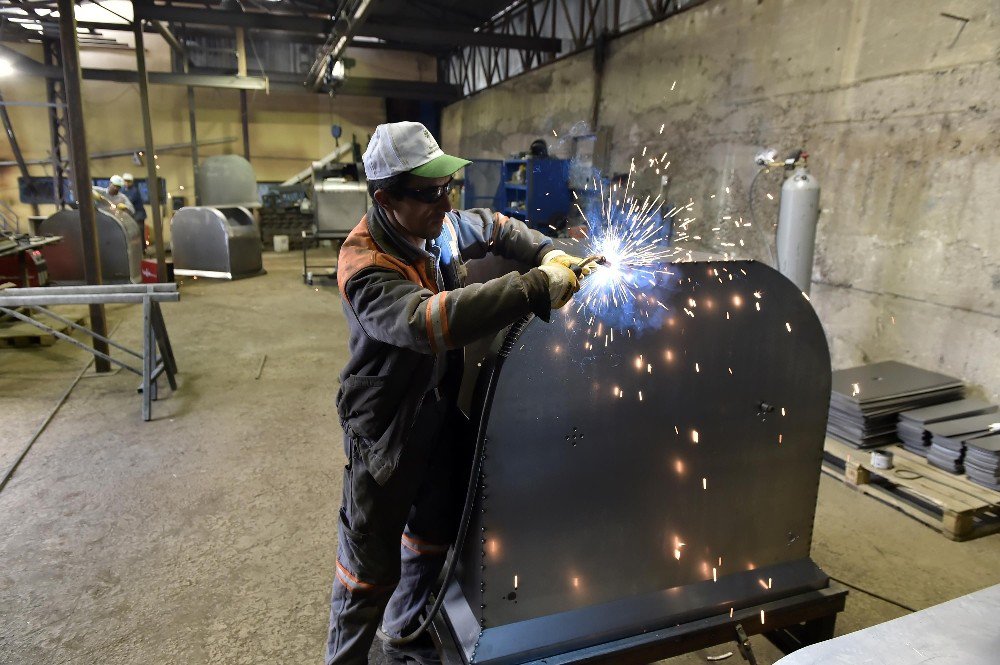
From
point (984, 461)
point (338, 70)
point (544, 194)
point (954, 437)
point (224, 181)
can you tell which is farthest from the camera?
point (224, 181)

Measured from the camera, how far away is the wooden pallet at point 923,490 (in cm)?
279

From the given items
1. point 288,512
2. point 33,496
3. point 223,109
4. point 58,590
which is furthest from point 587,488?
point 223,109

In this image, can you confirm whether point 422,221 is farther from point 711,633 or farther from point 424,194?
point 711,633

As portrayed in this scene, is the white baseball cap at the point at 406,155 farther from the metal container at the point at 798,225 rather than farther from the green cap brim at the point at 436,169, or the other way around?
the metal container at the point at 798,225

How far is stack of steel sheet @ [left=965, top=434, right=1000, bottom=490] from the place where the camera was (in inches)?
113

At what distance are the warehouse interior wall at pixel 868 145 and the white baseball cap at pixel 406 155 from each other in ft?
10.8

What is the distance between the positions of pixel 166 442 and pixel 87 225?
2.32m

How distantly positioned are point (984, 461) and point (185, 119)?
14.4 m

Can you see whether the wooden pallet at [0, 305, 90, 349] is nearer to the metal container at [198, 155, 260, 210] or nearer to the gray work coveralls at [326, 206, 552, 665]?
the metal container at [198, 155, 260, 210]

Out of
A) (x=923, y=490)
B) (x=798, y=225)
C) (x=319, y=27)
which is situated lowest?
(x=923, y=490)

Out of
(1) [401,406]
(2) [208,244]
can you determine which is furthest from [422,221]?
(2) [208,244]

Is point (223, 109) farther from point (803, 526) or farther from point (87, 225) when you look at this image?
point (803, 526)

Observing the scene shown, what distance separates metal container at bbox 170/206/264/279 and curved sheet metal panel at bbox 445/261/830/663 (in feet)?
26.8

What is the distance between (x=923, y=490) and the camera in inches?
114
